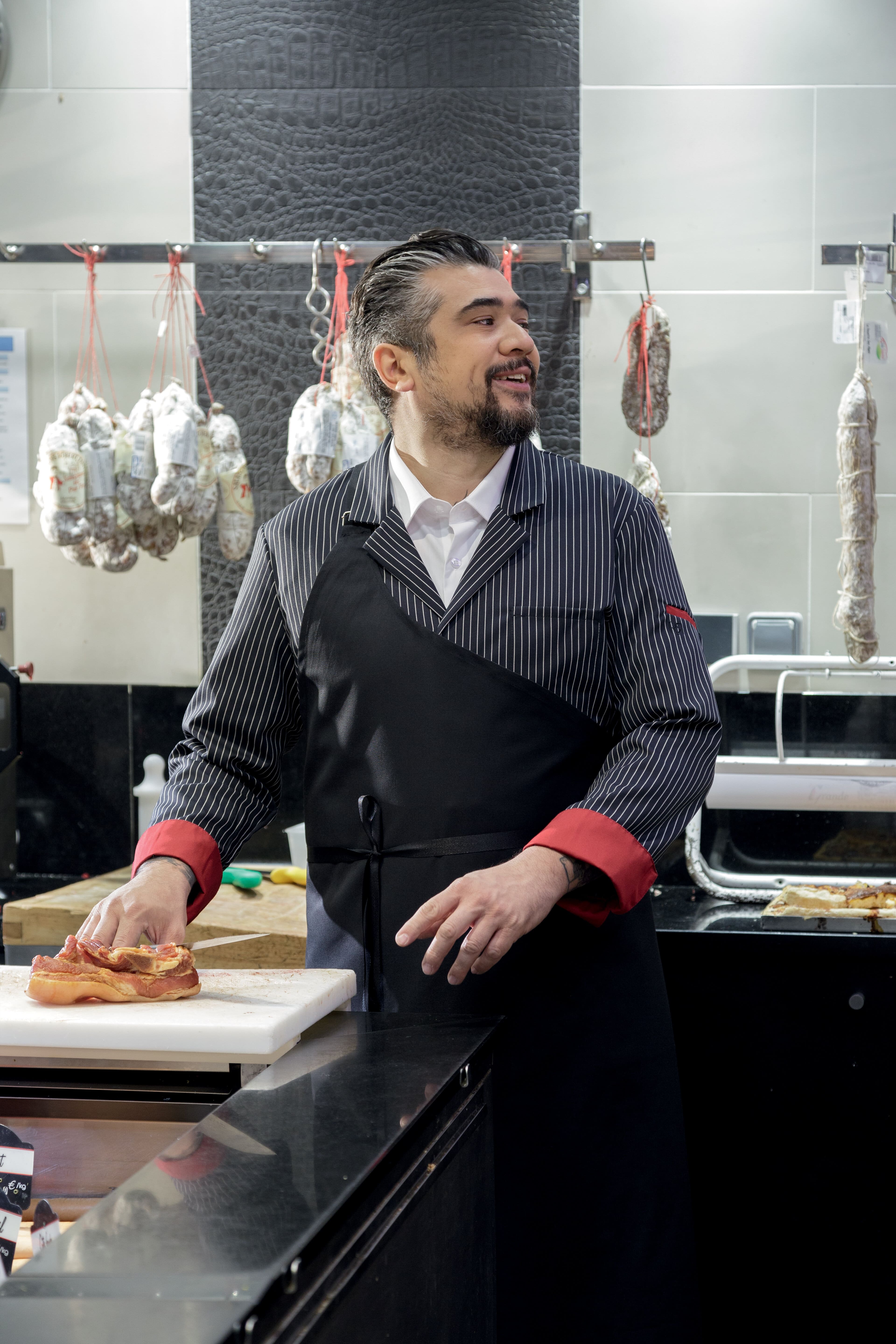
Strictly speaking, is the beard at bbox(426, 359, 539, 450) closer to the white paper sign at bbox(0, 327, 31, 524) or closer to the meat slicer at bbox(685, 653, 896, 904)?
the meat slicer at bbox(685, 653, 896, 904)

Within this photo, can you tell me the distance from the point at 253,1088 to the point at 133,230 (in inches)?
104

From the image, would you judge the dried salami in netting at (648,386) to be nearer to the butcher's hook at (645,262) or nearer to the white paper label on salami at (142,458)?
the butcher's hook at (645,262)

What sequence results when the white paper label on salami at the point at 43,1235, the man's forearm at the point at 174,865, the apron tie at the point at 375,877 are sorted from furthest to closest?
the apron tie at the point at 375,877 < the man's forearm at the point at 174,865 < the white paper label on salami at the point at 43,1235

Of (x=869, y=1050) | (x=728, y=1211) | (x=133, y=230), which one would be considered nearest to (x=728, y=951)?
(x=869, y=1050)

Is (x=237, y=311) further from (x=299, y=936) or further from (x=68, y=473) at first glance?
(x=299, y=936)

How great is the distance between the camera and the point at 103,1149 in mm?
1137

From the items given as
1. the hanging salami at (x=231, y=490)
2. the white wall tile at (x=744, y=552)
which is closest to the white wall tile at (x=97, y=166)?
the hanging salami at (x=231, y=490)

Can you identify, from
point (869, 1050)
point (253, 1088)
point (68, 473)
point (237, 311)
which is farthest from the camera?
point (237, 311)

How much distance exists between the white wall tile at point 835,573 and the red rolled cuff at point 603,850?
1679 mm

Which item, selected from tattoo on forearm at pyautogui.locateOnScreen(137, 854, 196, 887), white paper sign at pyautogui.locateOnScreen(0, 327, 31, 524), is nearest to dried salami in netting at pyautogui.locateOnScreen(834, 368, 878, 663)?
tattoo on forearm at pyautogui.locateOnScreen(137, 854, 196, 887)

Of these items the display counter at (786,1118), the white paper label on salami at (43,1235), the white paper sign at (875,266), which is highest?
the white paper sign at (875,266)

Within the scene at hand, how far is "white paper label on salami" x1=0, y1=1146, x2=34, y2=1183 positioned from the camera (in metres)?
0.96

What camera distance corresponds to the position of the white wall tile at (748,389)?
302 cm

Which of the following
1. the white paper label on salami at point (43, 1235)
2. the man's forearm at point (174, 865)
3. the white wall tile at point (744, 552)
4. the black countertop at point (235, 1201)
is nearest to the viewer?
the black countertop at point (235, 1201)
